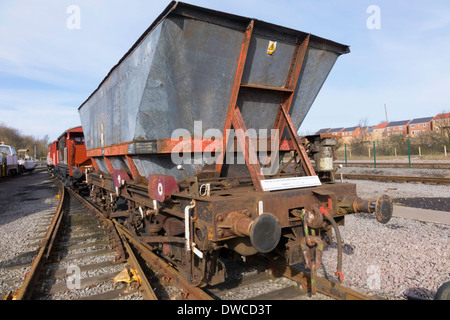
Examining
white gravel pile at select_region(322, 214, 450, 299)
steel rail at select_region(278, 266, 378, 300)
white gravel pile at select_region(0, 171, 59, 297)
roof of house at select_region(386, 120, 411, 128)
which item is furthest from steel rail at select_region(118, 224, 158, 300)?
roof of house at select_region(386, 120, 411, 128)

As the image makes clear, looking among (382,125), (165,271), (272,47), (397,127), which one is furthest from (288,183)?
(382,125)

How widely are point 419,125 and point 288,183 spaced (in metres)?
81.5

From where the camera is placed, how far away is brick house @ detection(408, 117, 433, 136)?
219ft

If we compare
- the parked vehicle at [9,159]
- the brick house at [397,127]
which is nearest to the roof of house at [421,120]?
the brick house at [397,127]

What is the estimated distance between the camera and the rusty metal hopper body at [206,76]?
2.93m

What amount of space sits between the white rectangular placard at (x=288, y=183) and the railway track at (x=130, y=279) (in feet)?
3.45

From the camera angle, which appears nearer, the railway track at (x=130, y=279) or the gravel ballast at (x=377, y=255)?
the railway track at (x=130, y=279)

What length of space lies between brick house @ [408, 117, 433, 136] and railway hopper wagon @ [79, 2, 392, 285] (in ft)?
250

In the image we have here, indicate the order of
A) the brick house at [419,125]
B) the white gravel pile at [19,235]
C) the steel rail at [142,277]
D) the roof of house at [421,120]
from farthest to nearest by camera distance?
the roof of house at [421,120], the brick house at [419,125], the white gravel pile at [19,235], the steel rail at [142,277]

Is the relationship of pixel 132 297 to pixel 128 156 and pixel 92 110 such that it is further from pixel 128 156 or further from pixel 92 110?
pixel 92 110

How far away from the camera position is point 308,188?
3.13 m

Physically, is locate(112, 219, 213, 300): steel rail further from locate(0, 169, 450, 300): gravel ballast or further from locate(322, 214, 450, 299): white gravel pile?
locate(322, 214, 450, 299): white gravel pile

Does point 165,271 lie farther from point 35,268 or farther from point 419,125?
point 419,125

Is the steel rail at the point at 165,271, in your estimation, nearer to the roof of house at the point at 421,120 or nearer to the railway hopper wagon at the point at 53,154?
the railway hopper wagon at the point at 53,154
